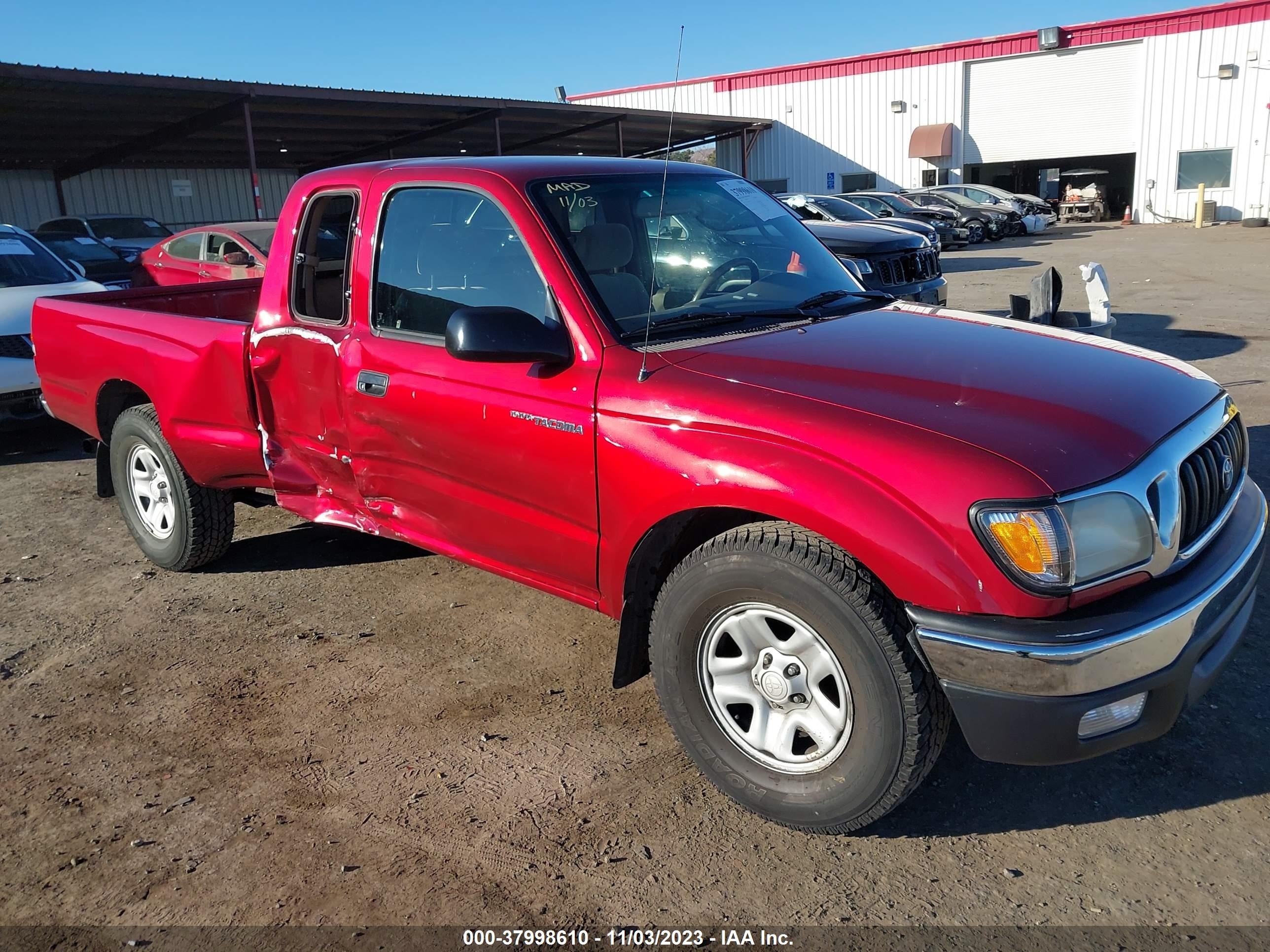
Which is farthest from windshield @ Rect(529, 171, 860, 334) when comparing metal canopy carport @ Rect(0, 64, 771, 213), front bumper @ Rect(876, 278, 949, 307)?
metal canopy carport @ Rect(0, 64, 771, 213)

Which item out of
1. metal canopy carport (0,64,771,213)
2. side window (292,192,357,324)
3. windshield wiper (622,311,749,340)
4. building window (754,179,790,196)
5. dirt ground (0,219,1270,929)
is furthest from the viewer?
building window (754,179,790,196)

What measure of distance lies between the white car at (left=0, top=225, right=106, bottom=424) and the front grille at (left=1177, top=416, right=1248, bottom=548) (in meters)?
7.04

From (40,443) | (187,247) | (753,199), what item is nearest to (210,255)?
(187,247)

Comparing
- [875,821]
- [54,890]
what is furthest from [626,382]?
[54,890]

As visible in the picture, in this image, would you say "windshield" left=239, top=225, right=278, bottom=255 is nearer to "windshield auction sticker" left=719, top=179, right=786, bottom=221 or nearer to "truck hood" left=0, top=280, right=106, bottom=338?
"truck hood" left=0, top=280, right=106, bottom=338

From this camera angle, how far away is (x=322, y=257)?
4039 mm

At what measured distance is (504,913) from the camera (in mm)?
2539

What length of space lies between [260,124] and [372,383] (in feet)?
75.7

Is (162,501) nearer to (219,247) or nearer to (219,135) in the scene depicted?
(219,247)

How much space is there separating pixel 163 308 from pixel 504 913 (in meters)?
4.38

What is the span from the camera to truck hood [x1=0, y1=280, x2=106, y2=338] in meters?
7.70

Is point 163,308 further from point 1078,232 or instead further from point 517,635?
point 1078,232

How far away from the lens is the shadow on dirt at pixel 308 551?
505cm

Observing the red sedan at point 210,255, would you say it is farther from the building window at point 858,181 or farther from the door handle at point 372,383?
the building window at point 858,181
